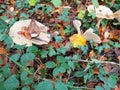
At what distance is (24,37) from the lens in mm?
2238

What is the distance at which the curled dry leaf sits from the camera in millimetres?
2273

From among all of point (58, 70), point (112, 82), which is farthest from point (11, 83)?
point (112, 82)

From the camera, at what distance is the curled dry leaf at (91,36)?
7.46 ft

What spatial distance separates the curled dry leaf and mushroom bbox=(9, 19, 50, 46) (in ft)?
1.06

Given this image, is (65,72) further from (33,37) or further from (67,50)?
(33,37)

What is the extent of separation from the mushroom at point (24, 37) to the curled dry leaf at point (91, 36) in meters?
0.32

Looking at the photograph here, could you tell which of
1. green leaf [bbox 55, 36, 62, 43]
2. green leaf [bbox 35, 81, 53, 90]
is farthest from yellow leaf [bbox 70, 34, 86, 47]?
green leaf [bbox 35, 81, 53, 90]

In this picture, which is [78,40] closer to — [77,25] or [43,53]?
[77,25]

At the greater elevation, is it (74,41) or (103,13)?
(103,13)

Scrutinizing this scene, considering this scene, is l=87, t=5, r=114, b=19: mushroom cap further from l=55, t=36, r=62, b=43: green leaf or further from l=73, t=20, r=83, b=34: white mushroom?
l=55, t=36, r=62, b=43: green leaf

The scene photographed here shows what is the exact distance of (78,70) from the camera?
6.95 ft

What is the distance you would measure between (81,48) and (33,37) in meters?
0.41

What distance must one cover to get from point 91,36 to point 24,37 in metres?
0.56

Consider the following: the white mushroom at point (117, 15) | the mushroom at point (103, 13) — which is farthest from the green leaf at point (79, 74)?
the white mushroom at point (117, 15)
